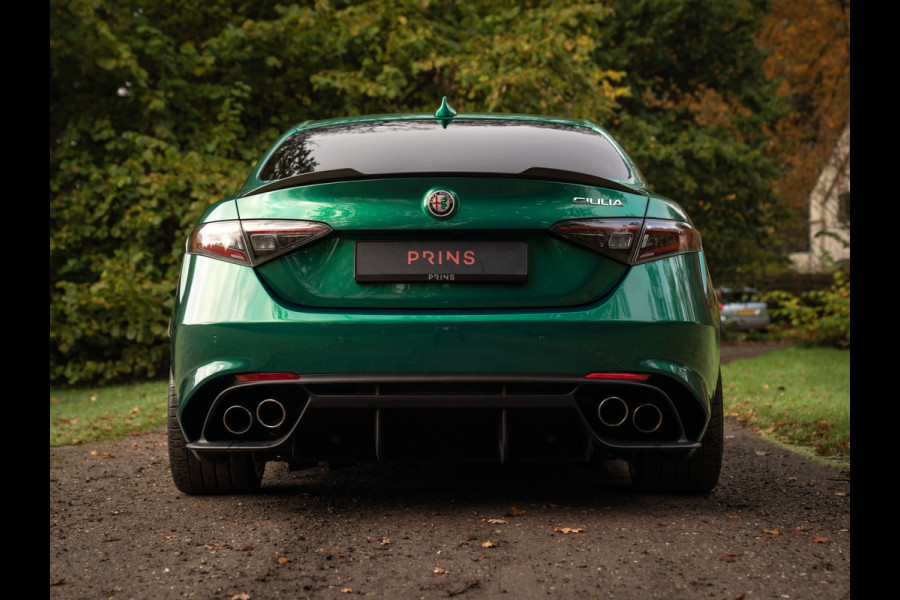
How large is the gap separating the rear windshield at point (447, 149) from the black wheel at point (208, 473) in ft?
3.84

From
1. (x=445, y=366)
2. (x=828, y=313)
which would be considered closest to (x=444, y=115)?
(x=445, y=366)

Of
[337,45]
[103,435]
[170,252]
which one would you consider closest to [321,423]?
[103,435]

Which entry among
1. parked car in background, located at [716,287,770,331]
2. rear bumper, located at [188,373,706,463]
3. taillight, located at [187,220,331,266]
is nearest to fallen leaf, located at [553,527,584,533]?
rear bumper, located at [188,373,706,463]

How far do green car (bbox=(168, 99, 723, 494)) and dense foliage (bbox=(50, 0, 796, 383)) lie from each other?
7676 millimetres

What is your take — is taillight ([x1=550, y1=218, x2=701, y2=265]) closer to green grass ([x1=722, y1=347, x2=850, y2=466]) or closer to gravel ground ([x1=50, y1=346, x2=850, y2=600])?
gravel ground ([x1=50, y1=346, x2=850, y2=600])

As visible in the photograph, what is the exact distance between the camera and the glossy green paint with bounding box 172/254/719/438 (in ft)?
10.7

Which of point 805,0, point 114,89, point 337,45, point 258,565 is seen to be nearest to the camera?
point 258,565

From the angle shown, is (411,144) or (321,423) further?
(411,144)

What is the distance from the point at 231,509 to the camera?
388 cm

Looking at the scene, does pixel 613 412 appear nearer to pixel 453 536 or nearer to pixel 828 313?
pixel 453 536

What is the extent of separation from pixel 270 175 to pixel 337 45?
8797mm

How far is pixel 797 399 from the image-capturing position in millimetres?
8711

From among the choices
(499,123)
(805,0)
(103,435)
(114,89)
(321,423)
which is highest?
(805,0)

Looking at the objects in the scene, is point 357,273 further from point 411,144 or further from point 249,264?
point 411,144
